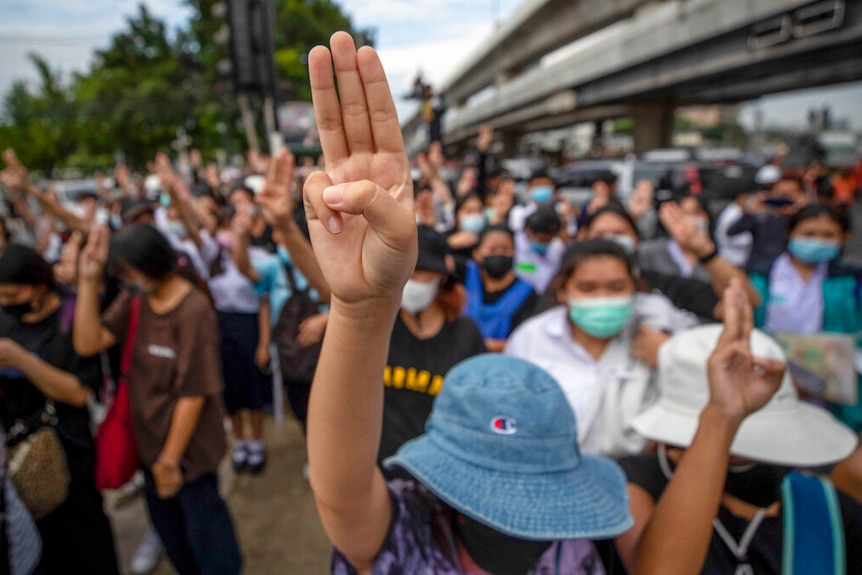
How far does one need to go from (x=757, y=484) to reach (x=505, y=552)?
2.27 ft

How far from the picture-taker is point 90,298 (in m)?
2.13

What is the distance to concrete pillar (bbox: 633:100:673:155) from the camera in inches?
803

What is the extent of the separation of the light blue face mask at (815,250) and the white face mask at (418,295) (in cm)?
226

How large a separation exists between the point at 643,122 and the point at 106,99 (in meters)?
23.4

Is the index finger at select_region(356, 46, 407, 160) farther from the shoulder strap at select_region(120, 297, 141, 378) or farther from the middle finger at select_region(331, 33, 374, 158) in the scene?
the shoulder strap at select_region(120, 297, 141, 378)

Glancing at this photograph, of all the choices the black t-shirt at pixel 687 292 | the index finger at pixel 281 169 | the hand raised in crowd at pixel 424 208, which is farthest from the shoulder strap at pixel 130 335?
the black t-shirt at pixel 687 292

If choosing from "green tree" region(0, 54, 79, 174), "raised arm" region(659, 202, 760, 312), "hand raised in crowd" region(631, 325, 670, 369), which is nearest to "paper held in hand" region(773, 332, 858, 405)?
"raised arm" region(659, 202, 760, 312)

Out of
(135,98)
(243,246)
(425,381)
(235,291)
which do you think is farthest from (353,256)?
(135,98)

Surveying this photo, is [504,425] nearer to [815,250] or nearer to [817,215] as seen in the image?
[815,250]

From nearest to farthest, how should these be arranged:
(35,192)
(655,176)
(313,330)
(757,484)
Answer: (757,484)
(313,330)
(35,192)
(655,176)

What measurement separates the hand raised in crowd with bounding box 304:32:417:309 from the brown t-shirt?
1633 millimetres

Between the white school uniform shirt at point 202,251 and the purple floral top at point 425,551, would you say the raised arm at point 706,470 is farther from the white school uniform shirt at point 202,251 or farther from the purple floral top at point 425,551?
the white school uniform shirt at point 202,251

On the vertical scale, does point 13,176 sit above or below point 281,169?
above

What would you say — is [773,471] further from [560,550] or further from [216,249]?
[216,249]
